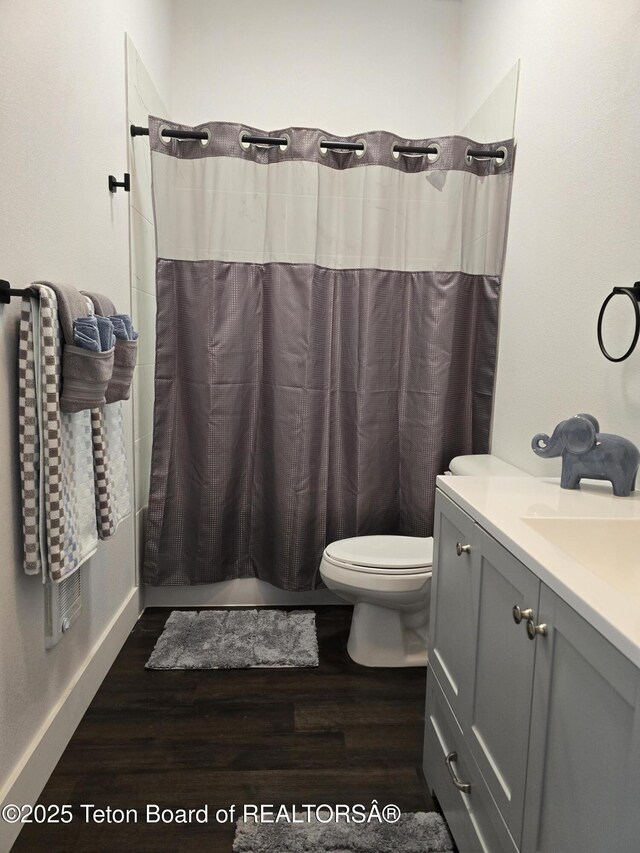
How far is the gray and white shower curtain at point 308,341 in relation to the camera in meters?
2.38

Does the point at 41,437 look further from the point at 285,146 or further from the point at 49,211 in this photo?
the point at 285,146

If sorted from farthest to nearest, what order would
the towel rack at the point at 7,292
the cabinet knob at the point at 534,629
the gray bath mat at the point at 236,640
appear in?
1. the gray bath mat at the point at 236,640
2. the towel rack at the point at 7,292
3. the cabinet knob at the point at 534,629

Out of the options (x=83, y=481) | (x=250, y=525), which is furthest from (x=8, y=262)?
(x=250, y=525)

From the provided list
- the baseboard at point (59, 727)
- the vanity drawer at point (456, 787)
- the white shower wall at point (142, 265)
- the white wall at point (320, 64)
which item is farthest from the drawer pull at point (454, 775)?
the white wall at point (320, 64)

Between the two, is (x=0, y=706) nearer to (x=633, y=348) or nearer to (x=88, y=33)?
(x=633, y=348)

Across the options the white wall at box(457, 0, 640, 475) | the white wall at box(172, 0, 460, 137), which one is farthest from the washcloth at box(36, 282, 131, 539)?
the white wall at box(172, 0, 460, 137)

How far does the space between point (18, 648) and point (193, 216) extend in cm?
168

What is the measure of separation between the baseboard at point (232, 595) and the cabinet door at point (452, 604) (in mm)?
1139

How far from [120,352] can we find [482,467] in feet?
4.24

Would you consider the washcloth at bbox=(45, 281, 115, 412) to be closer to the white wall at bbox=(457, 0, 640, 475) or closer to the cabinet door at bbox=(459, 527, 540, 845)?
the cabinet door at bbox=(459, 527, 540, 845)

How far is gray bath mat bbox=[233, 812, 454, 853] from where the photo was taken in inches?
53.7

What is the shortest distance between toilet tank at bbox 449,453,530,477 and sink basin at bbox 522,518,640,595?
82 centimetres

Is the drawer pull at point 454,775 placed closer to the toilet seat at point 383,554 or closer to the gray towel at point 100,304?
the toilet seat at point 383,554

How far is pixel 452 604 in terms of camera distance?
142 centimetres
